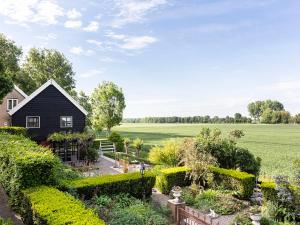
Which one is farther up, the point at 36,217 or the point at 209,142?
the point at 209,142

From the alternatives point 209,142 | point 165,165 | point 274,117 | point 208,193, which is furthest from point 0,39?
point 274,117

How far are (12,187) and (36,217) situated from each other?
124 inches

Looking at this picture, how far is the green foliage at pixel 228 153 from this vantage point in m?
18.4

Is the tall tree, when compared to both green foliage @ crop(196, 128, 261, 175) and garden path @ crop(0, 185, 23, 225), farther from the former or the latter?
garden path @ crop(0, 185, 23, 225)

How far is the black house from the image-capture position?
2700 cm

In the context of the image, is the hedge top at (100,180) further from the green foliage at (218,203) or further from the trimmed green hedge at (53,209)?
the green foliage at (218,203)

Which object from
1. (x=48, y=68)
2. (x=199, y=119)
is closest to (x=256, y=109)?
(x=199, y=119)

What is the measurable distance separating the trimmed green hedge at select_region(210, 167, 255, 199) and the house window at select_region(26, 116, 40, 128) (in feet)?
62.1

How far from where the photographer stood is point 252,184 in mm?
15117

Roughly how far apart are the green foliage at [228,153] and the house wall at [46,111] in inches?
610

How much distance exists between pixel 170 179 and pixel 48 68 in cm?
4209

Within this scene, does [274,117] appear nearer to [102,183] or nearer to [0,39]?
[0,39]

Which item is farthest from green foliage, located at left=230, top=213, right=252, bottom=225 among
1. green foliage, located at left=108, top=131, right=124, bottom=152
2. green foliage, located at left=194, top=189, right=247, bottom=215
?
green foliage, located at left=108, top=131, right=124, bottom=152

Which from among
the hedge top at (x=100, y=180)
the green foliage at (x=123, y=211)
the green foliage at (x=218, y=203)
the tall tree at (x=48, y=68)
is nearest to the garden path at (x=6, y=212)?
the hedge top at (x=100, y=180)
